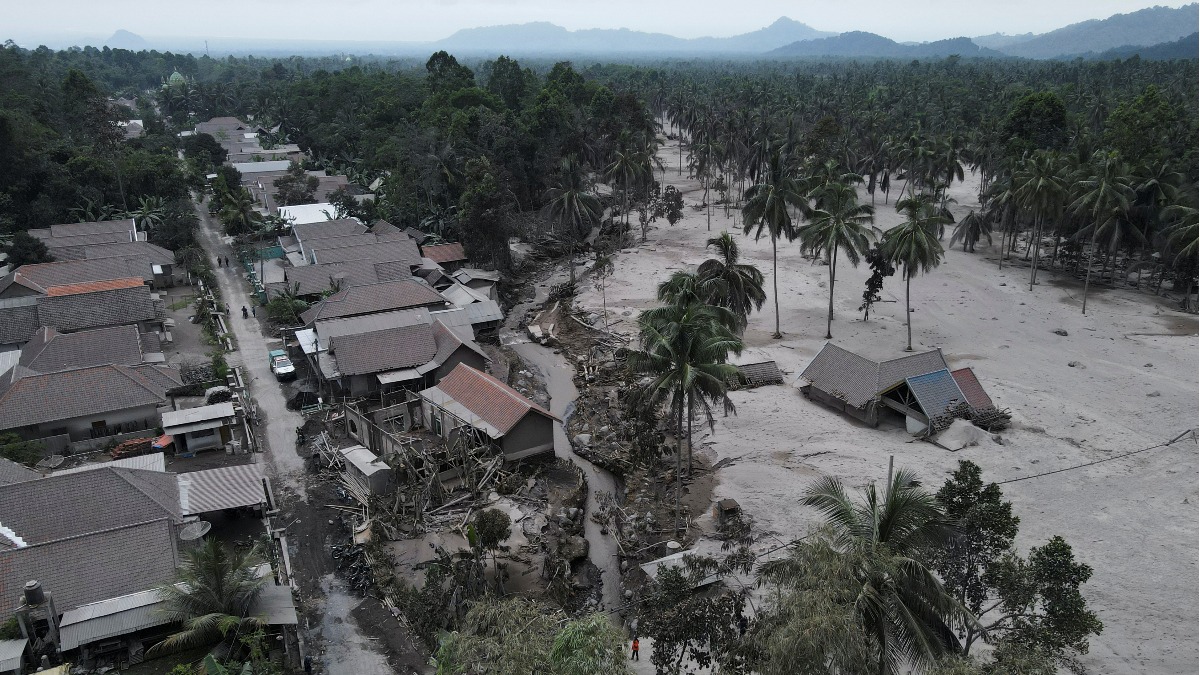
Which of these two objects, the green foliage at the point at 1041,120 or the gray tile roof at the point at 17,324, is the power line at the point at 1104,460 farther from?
the green foliage at the point at 1041,120

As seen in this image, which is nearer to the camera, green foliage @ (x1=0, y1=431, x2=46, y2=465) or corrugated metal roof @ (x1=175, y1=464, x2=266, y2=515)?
corrugated metal roof @ (x1=175, y1=464, x2=266, y2=515)

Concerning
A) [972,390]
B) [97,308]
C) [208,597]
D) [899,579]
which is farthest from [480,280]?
[899,579]

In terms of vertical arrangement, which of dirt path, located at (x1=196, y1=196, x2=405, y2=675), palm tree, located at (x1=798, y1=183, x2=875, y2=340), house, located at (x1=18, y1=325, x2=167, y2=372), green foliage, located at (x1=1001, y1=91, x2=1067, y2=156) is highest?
green foliage, located at (x1=1001, y1=91, x2=1067, y2=156)

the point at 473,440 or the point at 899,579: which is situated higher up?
the point at 899,579

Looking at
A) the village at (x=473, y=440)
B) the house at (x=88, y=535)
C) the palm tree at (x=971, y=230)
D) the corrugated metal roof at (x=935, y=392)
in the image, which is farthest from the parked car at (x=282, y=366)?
the palm tree at (x=971, y=230)

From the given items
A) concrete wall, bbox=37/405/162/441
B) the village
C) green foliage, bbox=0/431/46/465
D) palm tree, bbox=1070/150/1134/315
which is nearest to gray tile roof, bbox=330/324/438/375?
the village

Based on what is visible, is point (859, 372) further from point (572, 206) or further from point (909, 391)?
point (572, 206)

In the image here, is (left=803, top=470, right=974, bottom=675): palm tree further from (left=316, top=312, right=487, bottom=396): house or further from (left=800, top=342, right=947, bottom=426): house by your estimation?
(left=316, top=312, right=487, bottom=396): house
